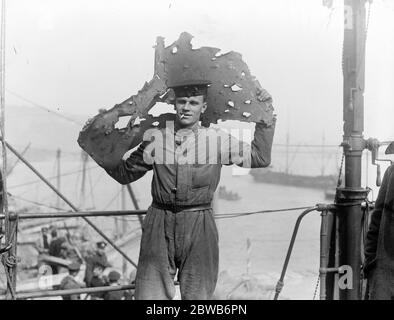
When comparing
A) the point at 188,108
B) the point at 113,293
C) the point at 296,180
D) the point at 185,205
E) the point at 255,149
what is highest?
the point at 188,108

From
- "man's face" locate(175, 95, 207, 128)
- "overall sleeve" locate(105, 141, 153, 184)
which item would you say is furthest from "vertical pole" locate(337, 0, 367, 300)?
"overall sleeve" locate(105, 141, 153, 184)

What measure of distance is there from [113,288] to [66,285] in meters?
6.37

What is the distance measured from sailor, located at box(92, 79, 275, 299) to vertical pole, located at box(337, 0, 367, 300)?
1.50 metres

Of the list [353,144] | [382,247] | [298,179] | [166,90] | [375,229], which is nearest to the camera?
[382,247]

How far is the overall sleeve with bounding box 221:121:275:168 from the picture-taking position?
9.69 feet

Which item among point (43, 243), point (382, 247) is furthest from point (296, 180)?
point (382, 247)

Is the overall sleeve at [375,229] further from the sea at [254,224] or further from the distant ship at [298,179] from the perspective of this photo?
the distant ship at [298,179]

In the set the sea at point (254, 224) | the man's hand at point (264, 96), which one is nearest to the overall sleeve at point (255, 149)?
the man's hand at point (264, 96)

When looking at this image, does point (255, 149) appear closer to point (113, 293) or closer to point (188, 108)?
point (188, 108)

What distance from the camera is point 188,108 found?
292 centimetres

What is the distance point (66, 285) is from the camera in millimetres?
9375

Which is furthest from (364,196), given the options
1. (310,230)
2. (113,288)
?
(310,230)

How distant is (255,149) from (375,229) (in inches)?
36.0
